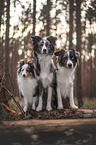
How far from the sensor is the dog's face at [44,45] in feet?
17.1

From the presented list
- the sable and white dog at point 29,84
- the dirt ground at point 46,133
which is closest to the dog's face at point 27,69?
the sable and white dog at point 29,84

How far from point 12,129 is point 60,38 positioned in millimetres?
12084

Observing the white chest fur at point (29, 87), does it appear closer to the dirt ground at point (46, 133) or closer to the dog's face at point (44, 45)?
the dog's face at point (44, 45)

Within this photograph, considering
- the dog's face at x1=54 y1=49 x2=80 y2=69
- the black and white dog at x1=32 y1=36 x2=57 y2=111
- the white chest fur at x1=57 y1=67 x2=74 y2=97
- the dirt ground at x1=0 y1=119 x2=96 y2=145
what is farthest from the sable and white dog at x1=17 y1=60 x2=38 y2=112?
the dirt ground at x1=0 y1=119 x2=96 y2=145

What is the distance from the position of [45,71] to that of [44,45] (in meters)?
0.65

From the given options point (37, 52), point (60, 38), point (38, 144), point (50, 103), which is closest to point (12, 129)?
point (38, 144)

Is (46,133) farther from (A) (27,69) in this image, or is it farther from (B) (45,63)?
(A) (27,69)

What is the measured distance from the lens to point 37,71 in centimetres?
551

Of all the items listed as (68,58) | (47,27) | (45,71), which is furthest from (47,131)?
(47,27)

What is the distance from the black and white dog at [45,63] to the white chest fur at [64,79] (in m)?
0.22

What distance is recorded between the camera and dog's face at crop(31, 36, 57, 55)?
5227 millimetres

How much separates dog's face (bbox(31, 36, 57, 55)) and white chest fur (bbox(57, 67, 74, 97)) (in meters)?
0.57

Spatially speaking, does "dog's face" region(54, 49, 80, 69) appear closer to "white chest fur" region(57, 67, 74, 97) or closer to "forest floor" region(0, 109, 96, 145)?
"white chest fur" region(57, 67, 74, 97)

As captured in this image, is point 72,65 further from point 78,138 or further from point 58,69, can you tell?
point 78,138
